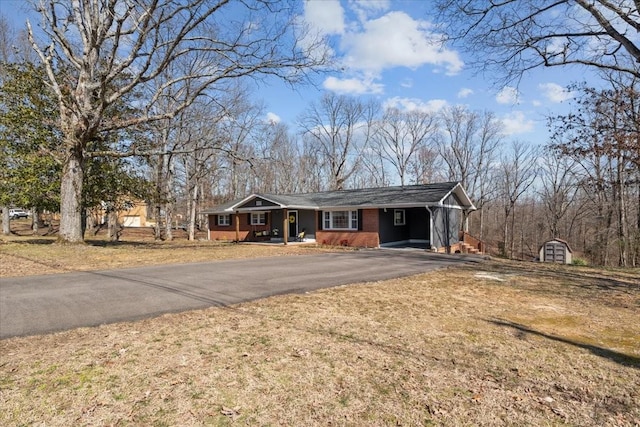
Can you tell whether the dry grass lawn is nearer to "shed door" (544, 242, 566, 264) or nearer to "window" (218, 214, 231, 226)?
"shed door" (544, 242, 566, 264)

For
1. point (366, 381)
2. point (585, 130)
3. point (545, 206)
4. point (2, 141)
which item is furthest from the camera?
point (545, 206)

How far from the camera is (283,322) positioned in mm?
5363

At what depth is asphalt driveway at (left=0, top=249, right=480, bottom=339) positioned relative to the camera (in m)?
5.58

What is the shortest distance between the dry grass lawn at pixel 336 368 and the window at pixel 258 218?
788 inches

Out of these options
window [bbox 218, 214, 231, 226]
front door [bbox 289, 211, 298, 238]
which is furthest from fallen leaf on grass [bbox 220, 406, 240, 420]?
window [bbox 218, 214, 231, 226]

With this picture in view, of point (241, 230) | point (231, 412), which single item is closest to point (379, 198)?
point (241, 230)

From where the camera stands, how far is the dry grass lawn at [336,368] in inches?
115

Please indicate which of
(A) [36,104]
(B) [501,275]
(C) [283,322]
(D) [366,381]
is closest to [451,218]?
(B) [501,275]

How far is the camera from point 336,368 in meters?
3.78

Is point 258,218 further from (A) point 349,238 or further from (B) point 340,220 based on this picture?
(A) point 349,238

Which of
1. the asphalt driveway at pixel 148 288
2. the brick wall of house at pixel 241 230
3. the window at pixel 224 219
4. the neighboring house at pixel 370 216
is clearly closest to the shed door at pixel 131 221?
the brick wall of house at pixel 241 230

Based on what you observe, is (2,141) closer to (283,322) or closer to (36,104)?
(36,104)

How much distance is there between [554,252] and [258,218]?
18509 millimetres

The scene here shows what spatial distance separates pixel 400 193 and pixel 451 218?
324cm
